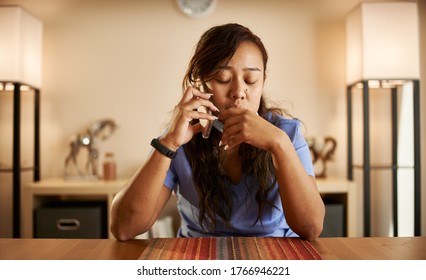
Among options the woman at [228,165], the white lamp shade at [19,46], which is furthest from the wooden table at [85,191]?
the woman at [228,165]

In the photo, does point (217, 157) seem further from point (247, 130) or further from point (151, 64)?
point (151, 64)

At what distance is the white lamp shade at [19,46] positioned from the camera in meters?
0.89

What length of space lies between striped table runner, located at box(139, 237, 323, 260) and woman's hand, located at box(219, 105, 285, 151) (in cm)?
12

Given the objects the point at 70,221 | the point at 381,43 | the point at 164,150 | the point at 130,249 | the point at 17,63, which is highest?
the point at 381,43

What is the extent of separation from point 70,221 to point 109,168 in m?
0.21

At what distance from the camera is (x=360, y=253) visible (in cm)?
41

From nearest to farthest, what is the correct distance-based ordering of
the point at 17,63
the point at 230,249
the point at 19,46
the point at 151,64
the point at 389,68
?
the point at 230,249 → the point at 17,63 → the point at 19,46 → the point at 389,68 → the point at 151,64

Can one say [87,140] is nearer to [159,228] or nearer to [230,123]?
A: [159,228]

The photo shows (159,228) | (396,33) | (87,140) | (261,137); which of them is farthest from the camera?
(87,140)

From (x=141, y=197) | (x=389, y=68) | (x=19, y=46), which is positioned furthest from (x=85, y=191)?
(x=389, y=68)

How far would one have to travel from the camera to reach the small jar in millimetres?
1325

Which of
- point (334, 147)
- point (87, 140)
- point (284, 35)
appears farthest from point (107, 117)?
point (334, 147)

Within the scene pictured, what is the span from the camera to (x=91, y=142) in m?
1.40
